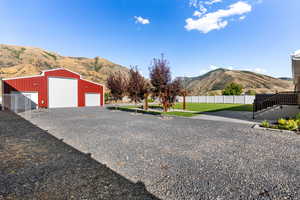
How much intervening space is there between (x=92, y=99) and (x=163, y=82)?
19.0m

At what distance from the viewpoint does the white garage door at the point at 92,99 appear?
2496 centimetres

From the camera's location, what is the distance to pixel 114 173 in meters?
3.03

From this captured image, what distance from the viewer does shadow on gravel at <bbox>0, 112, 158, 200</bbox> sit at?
2.32 metres

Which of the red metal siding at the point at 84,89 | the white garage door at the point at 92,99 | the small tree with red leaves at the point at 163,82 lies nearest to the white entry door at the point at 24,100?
the red metal siding at the point at 84,89

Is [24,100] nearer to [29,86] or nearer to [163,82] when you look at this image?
[29,86]

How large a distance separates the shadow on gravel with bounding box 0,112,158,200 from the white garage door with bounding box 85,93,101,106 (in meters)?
21.7

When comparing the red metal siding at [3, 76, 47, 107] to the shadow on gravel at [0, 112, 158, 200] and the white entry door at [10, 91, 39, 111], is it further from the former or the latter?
the shadow on gravel at [0, 112, 158, 200]

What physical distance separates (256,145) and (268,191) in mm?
2986

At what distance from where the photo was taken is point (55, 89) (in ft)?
70.1

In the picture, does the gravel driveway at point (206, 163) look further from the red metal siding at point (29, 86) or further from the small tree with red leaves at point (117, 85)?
the red metal siding at point (29, 86)

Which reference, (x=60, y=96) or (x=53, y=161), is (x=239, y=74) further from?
(x=53, y=161)

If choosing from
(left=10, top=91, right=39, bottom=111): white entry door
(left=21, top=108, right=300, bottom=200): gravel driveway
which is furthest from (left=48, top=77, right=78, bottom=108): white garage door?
(left=21, top=108, right=300, bottom=200): gravel driveway

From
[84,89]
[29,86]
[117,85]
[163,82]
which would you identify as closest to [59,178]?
[163,82]

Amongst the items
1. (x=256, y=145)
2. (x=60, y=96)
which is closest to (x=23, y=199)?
(x=256, y=145)
